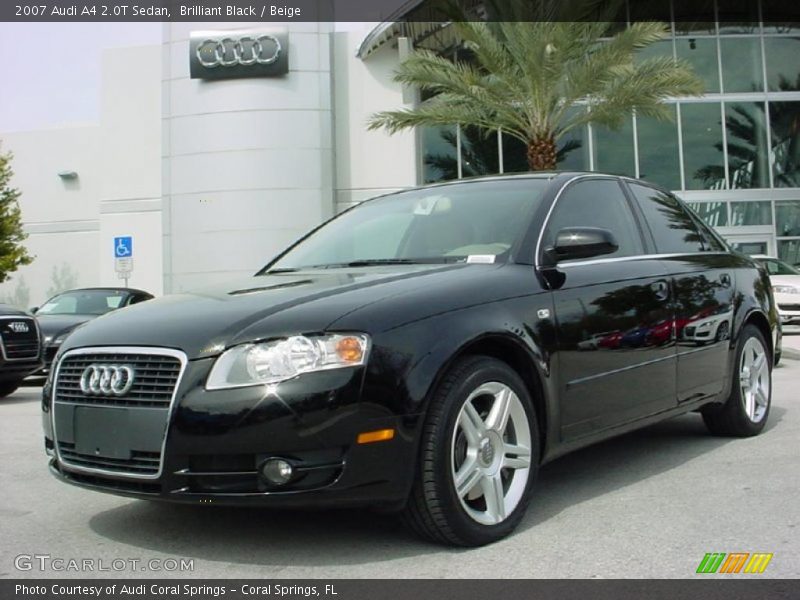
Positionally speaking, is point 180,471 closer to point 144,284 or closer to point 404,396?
point 404,396

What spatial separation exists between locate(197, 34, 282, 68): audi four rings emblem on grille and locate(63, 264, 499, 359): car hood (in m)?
23.9

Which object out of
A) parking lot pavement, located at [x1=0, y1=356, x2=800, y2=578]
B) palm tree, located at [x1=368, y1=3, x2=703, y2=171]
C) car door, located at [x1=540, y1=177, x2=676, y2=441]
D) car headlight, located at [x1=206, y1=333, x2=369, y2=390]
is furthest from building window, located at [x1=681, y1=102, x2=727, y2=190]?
car headlight, located at [x1=206, y1=333, x2=369, y2=390]

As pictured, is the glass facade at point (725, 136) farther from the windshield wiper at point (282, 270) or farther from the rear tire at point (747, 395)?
the windshield wiper at point (282, 270)

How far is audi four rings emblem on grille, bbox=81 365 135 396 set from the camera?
328cm

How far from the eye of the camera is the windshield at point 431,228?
167 inches

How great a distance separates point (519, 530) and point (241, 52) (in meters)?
25.1

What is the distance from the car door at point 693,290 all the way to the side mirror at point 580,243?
95 centimetres

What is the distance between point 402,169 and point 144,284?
32.3ft

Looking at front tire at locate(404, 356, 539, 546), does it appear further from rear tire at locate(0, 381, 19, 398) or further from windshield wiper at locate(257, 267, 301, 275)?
rear tire at locate(0, 381, 19, 398)

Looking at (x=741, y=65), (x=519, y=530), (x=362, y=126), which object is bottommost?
(x=519, y=530)

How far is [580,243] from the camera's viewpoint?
402cm

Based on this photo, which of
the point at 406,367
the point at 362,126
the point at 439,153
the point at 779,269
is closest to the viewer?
the point at 406,367

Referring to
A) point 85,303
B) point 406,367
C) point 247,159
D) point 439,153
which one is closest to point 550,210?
point 406,367

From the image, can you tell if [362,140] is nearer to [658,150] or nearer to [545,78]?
[658,150]
